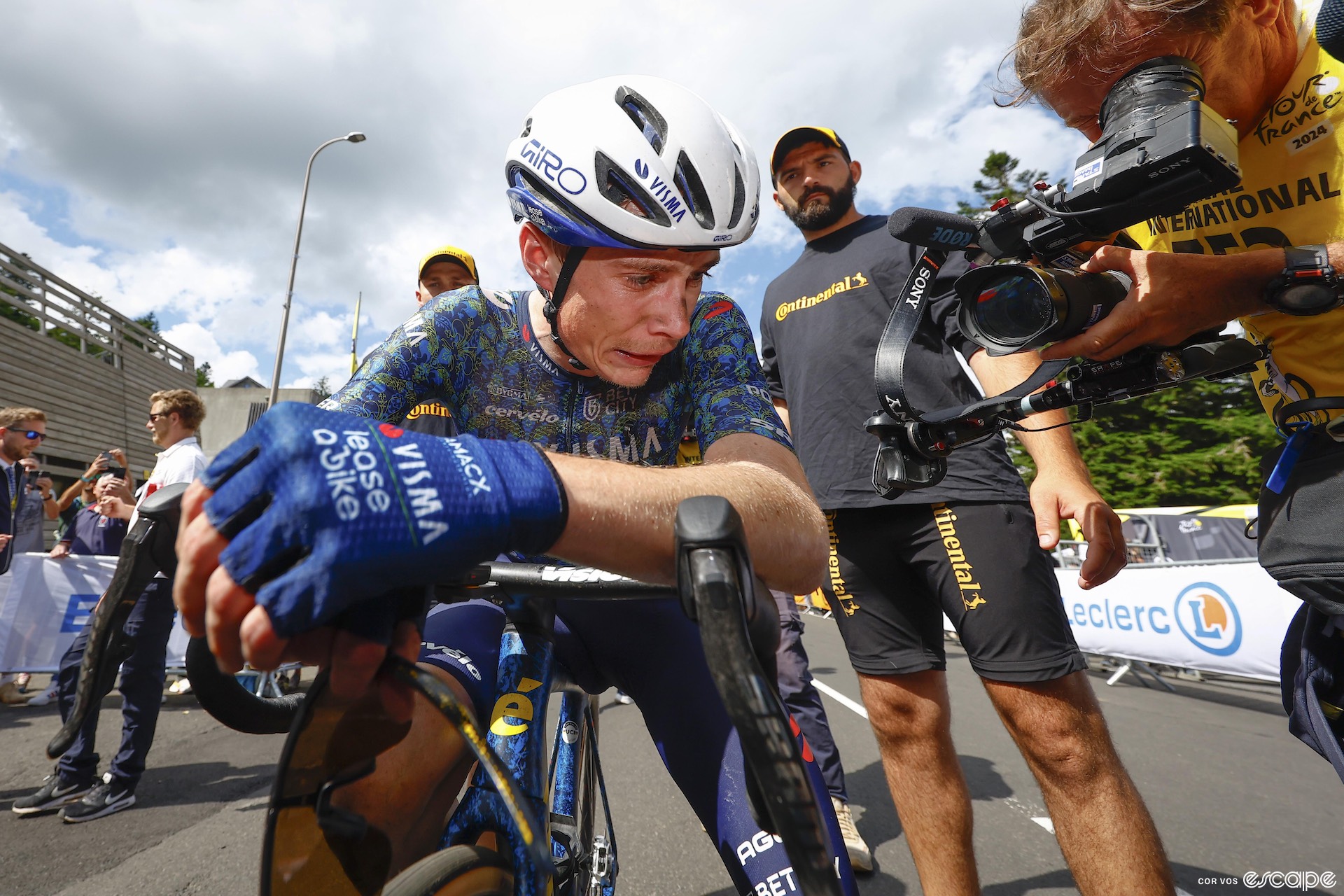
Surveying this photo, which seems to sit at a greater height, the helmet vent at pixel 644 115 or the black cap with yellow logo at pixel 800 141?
the black cap with yellow logo at pixel 800 141

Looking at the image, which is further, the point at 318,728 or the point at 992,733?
the point at 992,733

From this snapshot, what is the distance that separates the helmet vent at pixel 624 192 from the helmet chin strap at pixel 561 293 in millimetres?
132

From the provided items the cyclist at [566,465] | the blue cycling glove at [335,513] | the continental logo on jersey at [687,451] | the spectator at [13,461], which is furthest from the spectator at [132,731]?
the blue cycling glove at [335,513]

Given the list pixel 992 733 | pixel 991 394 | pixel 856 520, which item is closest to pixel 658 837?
pixel 856 520

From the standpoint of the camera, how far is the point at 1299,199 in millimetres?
1491

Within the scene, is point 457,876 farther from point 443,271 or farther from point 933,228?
point 443,271

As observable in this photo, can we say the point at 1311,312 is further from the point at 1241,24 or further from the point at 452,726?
the point at 452,726

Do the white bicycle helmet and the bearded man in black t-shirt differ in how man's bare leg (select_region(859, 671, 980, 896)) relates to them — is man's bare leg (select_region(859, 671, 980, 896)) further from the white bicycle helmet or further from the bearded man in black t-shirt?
the white bicycle helmet

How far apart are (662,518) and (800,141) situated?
281 centimetres

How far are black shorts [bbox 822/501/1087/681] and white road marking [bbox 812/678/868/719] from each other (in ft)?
11.7

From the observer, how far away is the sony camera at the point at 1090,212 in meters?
1.29

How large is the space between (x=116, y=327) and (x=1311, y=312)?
940 inches

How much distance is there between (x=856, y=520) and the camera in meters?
2.43

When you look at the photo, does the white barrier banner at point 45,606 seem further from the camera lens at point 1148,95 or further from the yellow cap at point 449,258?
the camera lens at point 1148,95
